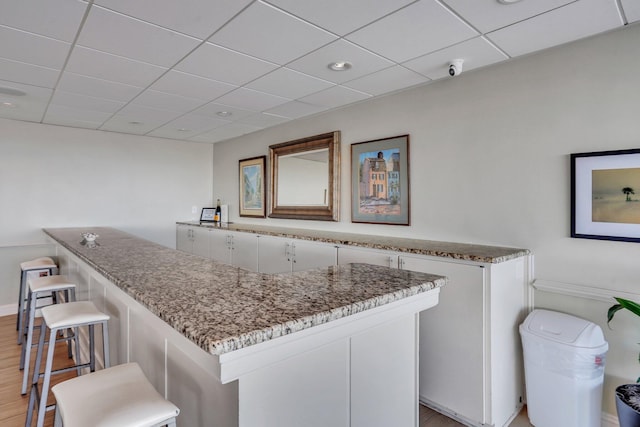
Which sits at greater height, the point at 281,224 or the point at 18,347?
the point at 281,224

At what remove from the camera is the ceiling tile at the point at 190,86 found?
106 inches

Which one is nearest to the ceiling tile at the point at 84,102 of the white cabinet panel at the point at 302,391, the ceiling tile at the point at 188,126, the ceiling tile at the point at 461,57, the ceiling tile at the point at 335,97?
the ceiling tile at the point at 188,126

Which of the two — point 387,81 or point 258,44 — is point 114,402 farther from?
point 387,81

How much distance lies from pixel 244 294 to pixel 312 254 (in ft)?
6.48

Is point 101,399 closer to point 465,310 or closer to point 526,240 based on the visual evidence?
point 465,310

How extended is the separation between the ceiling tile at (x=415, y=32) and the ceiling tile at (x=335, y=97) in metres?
0.79

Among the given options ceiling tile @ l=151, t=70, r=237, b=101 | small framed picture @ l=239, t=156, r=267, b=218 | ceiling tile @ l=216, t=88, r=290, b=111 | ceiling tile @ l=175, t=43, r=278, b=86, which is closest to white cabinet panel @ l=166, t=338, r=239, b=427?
ceiling tile @ l=175, t=43, r=278, b=86

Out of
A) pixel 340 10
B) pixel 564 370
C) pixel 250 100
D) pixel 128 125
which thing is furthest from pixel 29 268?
pixel 564 370

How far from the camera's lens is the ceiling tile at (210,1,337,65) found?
1817 millimetres

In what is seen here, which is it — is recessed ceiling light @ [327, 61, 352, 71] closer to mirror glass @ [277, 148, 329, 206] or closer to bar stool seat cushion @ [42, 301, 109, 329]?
mirror glass @ [277, 148, 329, 206]

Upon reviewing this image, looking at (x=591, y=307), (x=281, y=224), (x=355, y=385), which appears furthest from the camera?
(x=281, y=224)

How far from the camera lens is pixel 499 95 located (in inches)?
97.7

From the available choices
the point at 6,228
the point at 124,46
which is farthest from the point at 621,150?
the point at 6,228

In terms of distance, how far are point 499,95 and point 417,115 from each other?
665mm
